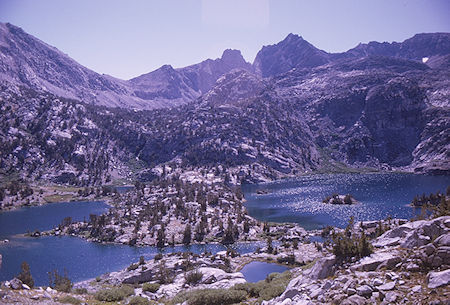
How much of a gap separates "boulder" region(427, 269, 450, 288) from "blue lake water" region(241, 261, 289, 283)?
116ft

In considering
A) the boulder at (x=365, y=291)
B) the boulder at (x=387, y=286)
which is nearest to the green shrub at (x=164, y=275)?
the boulder at (x=365, y=291)

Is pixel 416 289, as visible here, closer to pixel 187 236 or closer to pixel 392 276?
pixel 392 276

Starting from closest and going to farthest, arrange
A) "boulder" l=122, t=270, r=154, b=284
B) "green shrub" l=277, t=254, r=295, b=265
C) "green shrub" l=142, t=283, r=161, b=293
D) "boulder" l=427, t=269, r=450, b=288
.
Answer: "boulder" l=427, t=269, r=450, b=288
"green shrub" l=142, t=283, r=161, b=293
"boulder" l=122, t=270, r=154, b=284
"green shrub" l=277, t=254, r=295, b=265

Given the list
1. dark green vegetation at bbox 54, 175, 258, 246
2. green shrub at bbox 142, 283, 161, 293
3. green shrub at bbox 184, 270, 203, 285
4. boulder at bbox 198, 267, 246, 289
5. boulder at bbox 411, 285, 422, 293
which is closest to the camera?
boulder at bbox 411, 285, 422, 293

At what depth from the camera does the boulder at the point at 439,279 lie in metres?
11.6

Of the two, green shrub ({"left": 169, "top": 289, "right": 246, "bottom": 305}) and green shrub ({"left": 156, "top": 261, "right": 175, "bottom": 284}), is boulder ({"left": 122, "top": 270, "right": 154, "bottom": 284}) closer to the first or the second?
green shrub ({"left": 156, "top": 261, "right": 175, "bottom": 284})

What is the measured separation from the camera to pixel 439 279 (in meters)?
11.8

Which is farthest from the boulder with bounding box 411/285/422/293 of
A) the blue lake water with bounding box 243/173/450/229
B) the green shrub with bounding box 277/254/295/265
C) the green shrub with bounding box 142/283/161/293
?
the blue lake water with bounding box 243/173/450/229

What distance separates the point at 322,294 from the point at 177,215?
8518 cm

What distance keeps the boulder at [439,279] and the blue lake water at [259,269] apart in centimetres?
3531

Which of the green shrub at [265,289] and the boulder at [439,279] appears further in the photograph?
the green shrub at [265,289]

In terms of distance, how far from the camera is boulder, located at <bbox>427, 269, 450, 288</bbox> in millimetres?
11620

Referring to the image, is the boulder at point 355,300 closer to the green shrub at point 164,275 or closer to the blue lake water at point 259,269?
the green shrub at point 164,275

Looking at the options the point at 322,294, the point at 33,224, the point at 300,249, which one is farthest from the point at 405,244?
the point at 33,224
